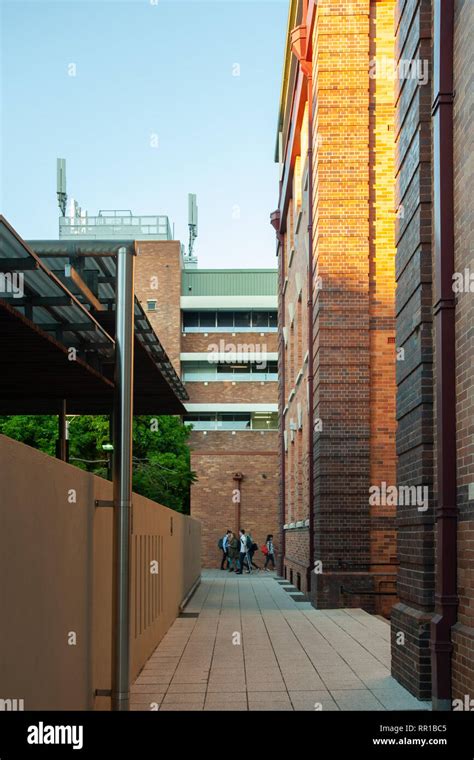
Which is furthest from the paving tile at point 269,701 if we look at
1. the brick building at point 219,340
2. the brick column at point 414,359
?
the brick building at point 219,340

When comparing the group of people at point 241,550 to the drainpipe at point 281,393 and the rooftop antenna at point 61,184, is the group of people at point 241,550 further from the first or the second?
the rooftop antenna at point 61,184

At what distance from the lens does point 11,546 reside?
193 inches

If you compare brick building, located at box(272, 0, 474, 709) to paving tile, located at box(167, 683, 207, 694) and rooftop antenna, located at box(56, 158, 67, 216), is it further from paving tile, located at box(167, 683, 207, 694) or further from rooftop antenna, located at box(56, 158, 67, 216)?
rooftop antenna, located at box(56, 158, 67, 216)

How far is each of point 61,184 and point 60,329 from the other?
6430 centimetres

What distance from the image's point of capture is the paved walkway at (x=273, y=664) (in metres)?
9.38

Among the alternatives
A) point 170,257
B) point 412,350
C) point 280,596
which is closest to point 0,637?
point 412,350

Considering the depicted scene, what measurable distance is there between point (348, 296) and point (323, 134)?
294 cm

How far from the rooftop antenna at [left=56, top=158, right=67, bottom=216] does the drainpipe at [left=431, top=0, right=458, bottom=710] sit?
65.1m

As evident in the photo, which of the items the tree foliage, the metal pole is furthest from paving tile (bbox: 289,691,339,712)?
the tree foliage

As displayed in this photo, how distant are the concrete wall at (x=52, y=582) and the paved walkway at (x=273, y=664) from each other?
5.66 ft

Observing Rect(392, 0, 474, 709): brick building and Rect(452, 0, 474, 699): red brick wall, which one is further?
Rect(392, 0, 474, 709): brick building

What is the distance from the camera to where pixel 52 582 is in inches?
236

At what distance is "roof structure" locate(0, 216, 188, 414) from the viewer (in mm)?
9039
